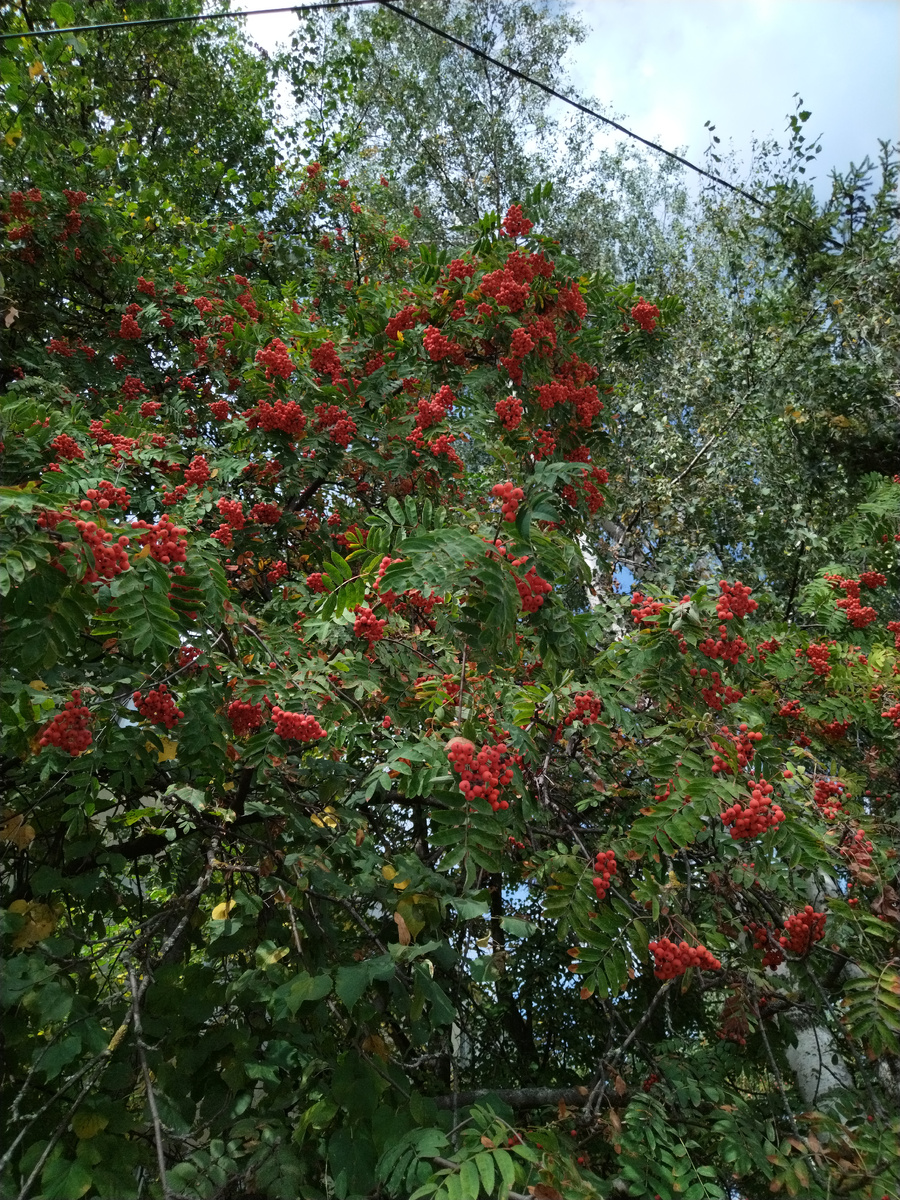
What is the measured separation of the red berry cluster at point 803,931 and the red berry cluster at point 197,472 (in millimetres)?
3491

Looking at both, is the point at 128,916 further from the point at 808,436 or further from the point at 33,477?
the point at 808,436

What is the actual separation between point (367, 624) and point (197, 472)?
5.58ft

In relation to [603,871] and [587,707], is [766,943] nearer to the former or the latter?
[603,871]

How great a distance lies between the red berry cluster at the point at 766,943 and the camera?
3.30 meters

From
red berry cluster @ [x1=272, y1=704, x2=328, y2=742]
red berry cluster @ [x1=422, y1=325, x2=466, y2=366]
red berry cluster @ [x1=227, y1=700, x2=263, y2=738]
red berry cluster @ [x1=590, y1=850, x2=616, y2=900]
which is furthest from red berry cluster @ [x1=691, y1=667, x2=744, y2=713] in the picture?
red berry cluster @ [x1=422, y1=325, x2=466, y2=366]

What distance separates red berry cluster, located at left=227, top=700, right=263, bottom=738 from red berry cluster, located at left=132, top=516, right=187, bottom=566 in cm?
71

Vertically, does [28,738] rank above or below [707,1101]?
above

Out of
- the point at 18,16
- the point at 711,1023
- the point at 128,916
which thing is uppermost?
the point at 18,16

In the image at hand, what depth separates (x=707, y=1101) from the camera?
319 centimetres

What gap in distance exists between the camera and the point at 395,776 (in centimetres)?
334

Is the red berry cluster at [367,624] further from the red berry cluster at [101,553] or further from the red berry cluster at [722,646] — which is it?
the red berry cluster at [722,646]

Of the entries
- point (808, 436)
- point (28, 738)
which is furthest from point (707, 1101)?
point (808, 436)

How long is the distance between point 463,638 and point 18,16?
650 cm

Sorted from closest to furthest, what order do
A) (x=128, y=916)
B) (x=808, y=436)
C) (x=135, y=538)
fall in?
1. (x=135, y=538)
2. (x=128, y=916)
3. (x=808, y=436)
